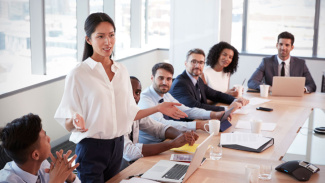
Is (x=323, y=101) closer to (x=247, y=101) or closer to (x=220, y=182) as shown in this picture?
(x=247, y=101)

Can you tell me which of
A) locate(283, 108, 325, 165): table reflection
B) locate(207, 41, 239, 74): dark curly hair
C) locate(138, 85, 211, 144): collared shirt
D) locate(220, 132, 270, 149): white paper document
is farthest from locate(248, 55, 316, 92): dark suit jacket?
locate(220, 132, 270, 149): white paper document

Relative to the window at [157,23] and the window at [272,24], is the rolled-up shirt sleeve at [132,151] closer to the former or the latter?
the window at [272,24]

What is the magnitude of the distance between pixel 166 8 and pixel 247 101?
5.12m

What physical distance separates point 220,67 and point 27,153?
11.0 ft

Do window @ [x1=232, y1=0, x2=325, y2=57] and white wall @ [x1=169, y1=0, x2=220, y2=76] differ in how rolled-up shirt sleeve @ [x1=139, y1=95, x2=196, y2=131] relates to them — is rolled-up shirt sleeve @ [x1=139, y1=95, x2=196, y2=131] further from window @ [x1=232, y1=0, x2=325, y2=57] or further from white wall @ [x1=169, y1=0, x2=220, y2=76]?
window @ [x1=232, y1=0, x2=325, y2=57]

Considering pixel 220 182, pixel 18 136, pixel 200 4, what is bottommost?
pixel 220 182

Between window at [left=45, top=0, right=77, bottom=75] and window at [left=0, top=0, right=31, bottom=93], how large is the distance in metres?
0.42

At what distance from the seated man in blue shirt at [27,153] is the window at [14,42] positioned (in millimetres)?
2570

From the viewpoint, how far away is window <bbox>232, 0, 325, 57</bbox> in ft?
26.2

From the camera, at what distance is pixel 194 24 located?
23.7 ft

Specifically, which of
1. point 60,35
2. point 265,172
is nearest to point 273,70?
point 60,35

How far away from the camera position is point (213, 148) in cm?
270

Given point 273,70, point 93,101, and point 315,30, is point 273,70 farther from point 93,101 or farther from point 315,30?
point 93,101

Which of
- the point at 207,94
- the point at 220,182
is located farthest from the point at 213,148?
the point at 207,94
